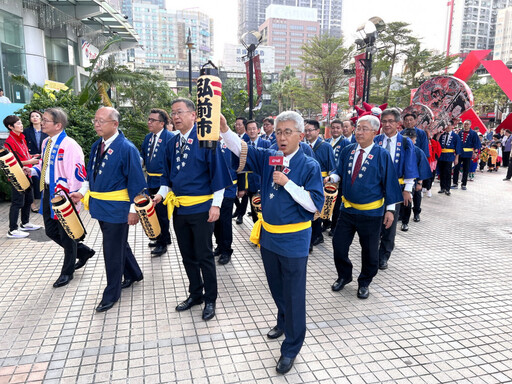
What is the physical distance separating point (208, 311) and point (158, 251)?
2.09 metres

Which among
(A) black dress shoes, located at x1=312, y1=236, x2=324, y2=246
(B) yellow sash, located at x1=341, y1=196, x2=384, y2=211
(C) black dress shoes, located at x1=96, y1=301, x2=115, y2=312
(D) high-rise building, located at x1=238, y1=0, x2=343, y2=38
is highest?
(D) high-rise building, located at x1=238, y1=0, x2=343, y2=38

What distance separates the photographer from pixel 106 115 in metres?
3.62

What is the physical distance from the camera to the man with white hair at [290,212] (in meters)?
2.68

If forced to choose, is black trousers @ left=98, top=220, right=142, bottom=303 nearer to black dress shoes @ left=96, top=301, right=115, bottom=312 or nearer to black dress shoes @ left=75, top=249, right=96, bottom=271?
black dress shoes @ left=96, top=301, right=115, bottom=312

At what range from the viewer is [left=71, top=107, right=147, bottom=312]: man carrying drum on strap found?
3.64 m

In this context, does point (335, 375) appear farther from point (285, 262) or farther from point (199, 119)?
point (199, 119)

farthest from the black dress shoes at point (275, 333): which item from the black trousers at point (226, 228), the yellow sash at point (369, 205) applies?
the black trousers at point (226, 228)

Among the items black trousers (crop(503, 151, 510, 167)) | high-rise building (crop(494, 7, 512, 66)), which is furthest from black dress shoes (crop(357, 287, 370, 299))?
high-rise building (crop(494, 7, 512, 66))

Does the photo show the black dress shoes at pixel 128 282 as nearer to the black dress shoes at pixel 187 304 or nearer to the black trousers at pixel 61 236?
the black trousers at pixel 61 236

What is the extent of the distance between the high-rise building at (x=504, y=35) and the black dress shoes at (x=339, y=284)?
110 meters

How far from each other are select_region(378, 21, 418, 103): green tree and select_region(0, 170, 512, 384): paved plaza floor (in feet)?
79.6


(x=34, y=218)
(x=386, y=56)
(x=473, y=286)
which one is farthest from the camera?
(x=386, y=56)

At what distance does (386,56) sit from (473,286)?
26177 millimetres

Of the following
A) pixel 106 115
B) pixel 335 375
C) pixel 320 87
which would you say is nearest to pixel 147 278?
pixel 106 115
